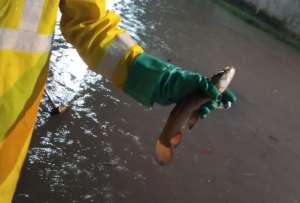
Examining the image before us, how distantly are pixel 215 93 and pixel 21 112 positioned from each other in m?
0.49

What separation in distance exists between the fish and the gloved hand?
0.7 inches

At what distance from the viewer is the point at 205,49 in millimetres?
5289

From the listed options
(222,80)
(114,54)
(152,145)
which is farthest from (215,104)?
(152,145)

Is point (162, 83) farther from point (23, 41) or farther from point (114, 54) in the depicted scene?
point (23, 41)

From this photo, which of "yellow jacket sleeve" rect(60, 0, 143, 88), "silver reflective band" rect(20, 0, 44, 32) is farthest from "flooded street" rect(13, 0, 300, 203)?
"silver reflective band" rect(20, 0, 44, 32)

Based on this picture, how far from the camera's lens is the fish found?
126 cm

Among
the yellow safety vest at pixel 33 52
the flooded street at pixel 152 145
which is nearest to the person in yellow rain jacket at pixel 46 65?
the yellow safety vest at pixel 33 52

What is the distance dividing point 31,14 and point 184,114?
0.45 meters

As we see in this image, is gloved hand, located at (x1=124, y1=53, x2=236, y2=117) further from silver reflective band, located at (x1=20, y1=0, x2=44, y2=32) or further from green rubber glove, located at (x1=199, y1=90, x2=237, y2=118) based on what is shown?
silver reflective band, located at (x1=20, y1=0, x2=44, y2=32)

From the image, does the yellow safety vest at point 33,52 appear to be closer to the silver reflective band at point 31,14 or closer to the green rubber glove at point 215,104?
the silver reflective band at point 31,14

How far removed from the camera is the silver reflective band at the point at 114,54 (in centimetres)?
131

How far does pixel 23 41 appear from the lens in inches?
46.0

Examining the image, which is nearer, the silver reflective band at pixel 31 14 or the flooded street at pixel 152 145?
the silver reflective band at pixel 31 14

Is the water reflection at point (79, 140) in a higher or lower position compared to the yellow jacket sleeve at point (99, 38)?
lower
